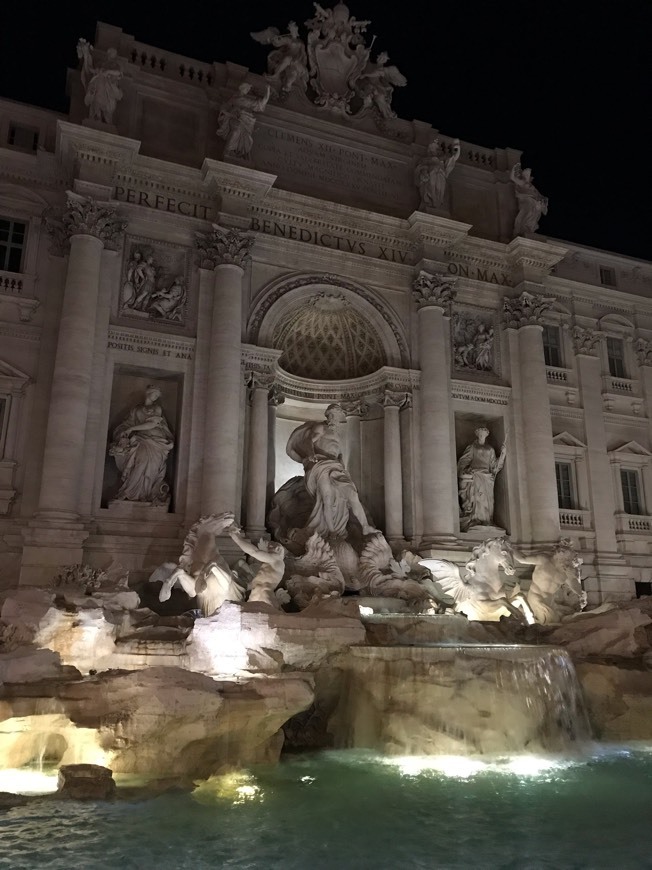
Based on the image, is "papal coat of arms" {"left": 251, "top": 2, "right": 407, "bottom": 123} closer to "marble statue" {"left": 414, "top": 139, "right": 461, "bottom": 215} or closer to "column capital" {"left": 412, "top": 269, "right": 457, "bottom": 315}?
"marble statue" {"left": 414, "top": 139, "right": 461, "bottom": 215}

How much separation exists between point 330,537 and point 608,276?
14.0 metres

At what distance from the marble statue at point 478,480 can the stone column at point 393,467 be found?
1.90 m

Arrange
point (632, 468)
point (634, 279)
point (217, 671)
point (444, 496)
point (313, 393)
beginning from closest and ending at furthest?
point (217, 671) < point (444, 496) < point (313, 393) < point (632, 468) < point (634, 279)

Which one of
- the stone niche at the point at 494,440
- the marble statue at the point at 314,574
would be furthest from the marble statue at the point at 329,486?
the stone niche at the point at 494,440

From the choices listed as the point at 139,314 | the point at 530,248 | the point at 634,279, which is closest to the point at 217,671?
the point at 139,314

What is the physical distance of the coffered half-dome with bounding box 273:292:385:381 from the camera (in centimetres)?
1925

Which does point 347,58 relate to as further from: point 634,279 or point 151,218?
point 634,279

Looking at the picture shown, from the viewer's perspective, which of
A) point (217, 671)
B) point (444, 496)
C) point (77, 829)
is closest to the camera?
point (77, 829)

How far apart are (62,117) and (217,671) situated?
45.0 ft

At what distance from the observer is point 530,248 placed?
67.1 feet

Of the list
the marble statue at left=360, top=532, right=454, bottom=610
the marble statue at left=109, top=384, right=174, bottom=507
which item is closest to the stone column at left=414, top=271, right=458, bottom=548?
the marble statue at left=360, top=532, right=454, bottom=610

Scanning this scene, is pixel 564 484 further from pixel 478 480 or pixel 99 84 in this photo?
pixel 99 84

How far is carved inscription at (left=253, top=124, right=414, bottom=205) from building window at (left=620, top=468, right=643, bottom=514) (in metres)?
10.3

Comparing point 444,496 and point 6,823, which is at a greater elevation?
point 444,496
